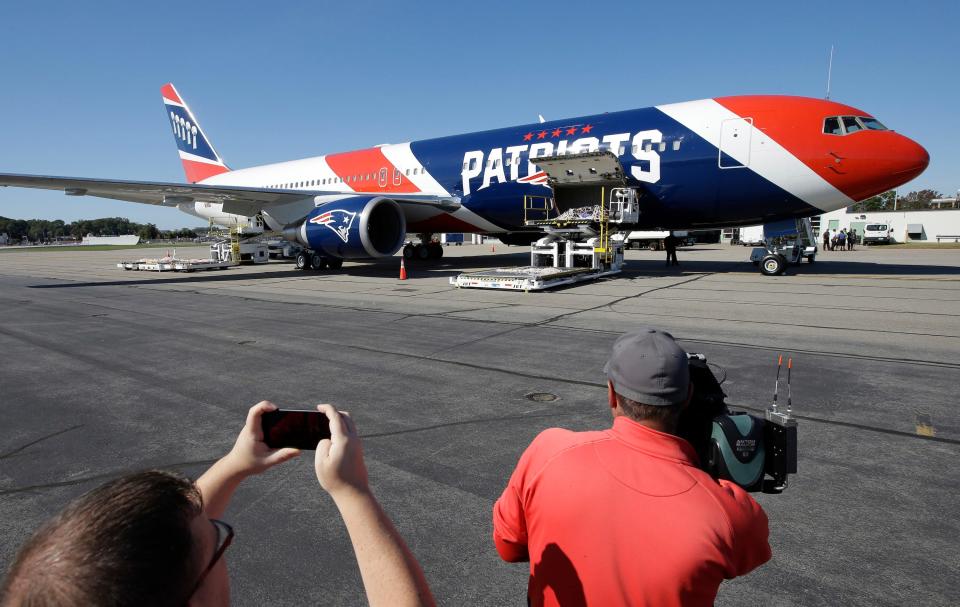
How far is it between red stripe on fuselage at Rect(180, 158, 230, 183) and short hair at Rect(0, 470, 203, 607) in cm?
2846

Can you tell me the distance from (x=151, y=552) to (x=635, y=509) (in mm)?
976

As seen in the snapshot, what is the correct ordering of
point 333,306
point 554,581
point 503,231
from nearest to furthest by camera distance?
point 554,581
point 333,306
point 503,231

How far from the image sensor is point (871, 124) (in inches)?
450

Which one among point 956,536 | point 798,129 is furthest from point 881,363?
point 798,129

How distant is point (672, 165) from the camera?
12.7 m

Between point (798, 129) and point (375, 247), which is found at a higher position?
point (798, 129)

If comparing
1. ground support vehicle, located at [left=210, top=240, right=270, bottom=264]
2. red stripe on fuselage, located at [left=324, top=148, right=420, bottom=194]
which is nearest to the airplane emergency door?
red stripe on fuselage, located at [left=324, top=148, right=420, bottom=194]

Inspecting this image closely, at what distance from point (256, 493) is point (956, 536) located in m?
3.51

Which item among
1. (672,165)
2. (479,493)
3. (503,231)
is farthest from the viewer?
(503,231)

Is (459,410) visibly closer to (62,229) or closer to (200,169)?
(200,169)

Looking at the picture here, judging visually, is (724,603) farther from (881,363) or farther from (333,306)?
(333,306)

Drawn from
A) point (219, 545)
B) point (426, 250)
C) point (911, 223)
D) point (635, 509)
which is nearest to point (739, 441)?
point (635, 509)

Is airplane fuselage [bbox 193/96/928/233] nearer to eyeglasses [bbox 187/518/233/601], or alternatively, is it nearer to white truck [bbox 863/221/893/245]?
eyeglasses [bbox 187/518/233/601]

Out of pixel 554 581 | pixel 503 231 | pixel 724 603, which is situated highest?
pixel 503 231
